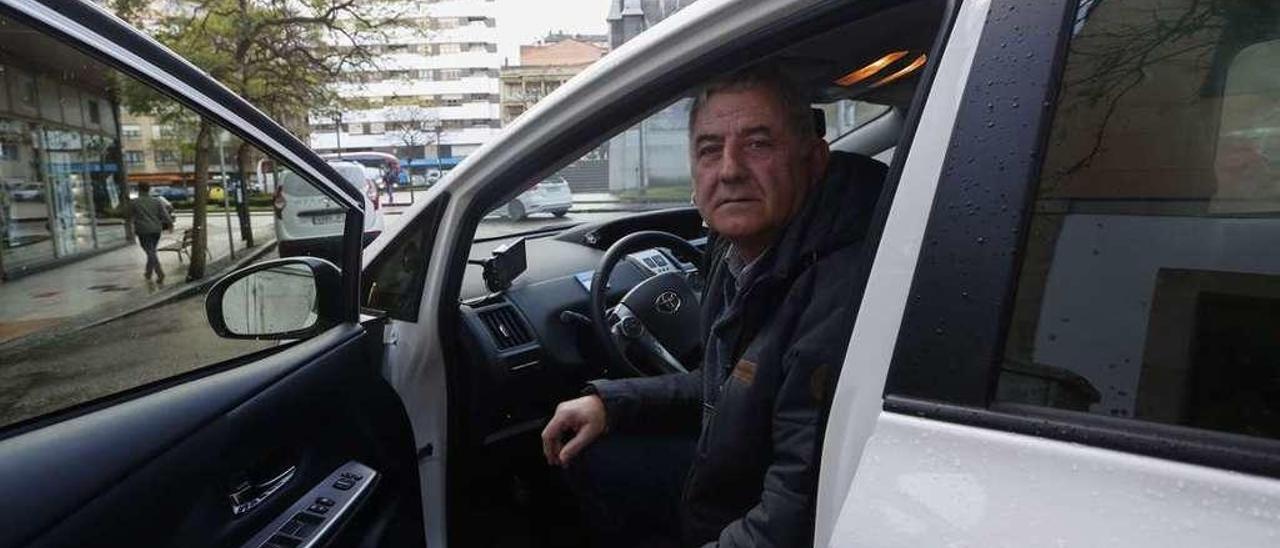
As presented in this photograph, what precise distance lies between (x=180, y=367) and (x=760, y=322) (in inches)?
41.0

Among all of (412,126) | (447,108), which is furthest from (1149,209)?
(447,108)

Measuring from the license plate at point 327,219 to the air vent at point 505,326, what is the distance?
0.92m

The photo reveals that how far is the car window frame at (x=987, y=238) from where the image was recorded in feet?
3.10

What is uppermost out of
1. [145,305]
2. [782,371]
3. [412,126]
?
[412,126]

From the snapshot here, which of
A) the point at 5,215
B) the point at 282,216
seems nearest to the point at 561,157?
the point at 282,216

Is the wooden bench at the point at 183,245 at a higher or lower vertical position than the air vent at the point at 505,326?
higher

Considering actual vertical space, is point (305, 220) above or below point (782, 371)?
above

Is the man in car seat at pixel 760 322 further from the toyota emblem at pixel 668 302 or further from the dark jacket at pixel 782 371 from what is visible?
the toyota emblem at pixel 668 302

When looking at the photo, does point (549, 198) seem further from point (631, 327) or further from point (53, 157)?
point (53, 157)

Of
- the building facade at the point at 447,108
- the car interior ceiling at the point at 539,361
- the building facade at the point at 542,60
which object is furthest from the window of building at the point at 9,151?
the building facade at the point at 447,108

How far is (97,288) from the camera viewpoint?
4.25 ft

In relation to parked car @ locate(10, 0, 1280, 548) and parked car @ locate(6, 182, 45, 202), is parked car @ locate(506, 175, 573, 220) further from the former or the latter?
parked car @ locate(6, 182, 45, 202)

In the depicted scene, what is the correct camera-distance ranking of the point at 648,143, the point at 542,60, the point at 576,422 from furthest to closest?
the point at 542,60 < the point at 648,143 < the point at 576,422

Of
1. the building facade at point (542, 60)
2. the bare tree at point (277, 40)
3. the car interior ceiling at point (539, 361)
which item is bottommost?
the car interior ceiling at point (539, 361)
